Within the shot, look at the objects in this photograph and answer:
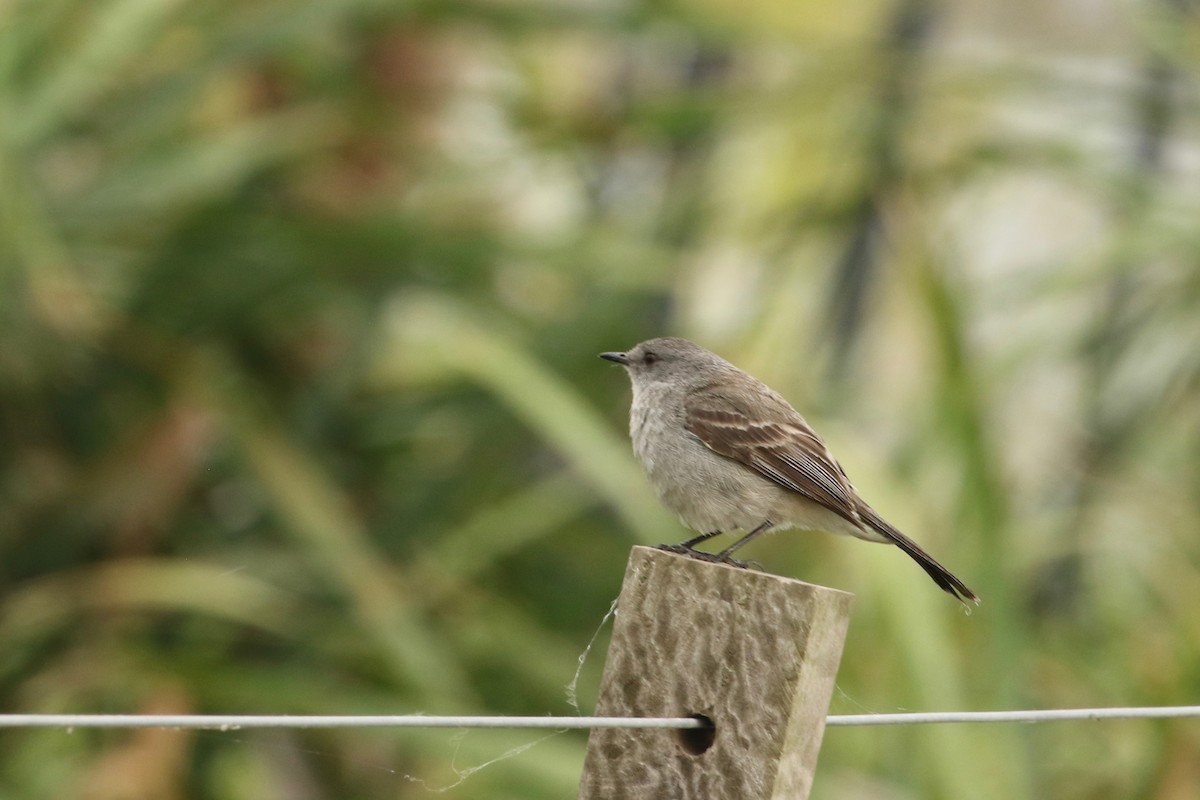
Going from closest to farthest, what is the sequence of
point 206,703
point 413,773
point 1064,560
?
point 206,703
point 413,773
point 1064,560

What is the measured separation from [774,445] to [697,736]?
1.22m

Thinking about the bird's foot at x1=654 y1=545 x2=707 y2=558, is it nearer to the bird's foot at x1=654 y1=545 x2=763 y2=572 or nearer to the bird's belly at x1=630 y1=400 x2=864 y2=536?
the bird's foot at x1=654 y1=545 x2=763 y2=572

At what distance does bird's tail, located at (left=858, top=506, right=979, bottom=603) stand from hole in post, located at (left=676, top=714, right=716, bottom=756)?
2.63 ft

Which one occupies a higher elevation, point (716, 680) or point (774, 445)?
point (774, 445)

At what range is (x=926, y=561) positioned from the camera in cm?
317

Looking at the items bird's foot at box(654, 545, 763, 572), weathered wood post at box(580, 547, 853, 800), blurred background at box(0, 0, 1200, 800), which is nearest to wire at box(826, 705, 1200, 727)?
weathered wood post at box(580, 547, 853, 800)

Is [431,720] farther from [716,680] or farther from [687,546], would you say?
[687,546]

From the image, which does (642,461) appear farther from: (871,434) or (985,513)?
(871,434)

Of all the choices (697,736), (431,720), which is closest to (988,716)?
(697,736)

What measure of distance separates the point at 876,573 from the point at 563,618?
1.96 m

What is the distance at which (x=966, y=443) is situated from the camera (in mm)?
4660

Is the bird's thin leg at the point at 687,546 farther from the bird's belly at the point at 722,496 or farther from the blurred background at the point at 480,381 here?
the blurred background at the point at 480,381

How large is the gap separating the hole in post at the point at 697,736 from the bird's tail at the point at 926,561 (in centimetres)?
80

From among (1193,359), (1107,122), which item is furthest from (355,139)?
(1193,359)
